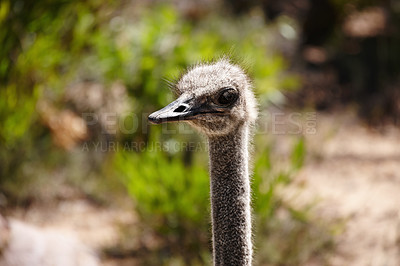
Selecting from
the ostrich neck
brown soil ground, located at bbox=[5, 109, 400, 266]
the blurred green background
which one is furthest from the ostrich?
brown soil ground, located at bbox=[5, 109, 400, 266]

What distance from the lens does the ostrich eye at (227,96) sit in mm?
2107

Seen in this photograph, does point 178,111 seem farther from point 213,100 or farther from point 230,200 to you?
point 230,200

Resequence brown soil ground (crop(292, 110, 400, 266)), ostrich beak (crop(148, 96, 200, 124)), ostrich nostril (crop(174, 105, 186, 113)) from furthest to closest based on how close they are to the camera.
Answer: brown soil ground (crop(292, 110, 400, 266))
ostrich nostril (crop(174, 105, 186, 113))
ostrich beak (crop(148, 96, 200, 124))

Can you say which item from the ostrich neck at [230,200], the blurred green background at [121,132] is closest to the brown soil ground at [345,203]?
the blurred green background at [121,132]

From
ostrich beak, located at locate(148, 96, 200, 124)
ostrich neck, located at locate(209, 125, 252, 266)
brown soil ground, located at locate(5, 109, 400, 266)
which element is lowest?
brown soil ground, located at locate(5, 109, 400, 266)

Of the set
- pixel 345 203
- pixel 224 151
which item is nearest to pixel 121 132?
pixel 345 203

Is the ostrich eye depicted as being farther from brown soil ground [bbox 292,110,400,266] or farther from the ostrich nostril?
brown soil ground [bbox 292,110,400,266]

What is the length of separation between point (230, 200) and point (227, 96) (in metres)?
0.38

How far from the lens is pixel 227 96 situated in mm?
→ 2121

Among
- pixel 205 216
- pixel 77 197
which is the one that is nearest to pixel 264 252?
pixel 205 216

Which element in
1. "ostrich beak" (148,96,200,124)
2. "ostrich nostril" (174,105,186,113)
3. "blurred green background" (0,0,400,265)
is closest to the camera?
"ostrich beak" (148,96,200,124)

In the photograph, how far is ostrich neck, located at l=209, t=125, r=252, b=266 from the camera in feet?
6.83

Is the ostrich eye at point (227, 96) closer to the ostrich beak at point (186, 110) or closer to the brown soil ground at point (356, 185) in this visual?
the ostrich beak at point (186, 110)

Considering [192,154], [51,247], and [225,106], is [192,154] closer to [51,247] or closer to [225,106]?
[51,247]
